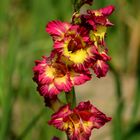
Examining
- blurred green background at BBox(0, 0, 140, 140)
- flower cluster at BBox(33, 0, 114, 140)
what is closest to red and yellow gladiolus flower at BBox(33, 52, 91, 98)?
flower cluster at BBox(33, 0, 114, 140)

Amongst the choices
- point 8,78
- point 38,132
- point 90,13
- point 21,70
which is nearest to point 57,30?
point 90,13

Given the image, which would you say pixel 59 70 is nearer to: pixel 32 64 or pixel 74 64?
pixel 74 64

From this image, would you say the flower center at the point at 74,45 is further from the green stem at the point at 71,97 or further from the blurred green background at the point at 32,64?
the blurred green background at the point at 32,64

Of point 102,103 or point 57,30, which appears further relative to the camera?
point 102,103

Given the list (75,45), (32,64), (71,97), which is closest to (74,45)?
(75,45)

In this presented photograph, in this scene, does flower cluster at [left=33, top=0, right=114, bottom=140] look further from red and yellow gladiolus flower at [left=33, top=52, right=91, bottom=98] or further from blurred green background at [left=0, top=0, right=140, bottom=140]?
blurred green background at [left=0, top=0, right=140, bottom=140]

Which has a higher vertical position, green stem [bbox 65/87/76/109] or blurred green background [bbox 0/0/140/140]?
green stem [bbox 65/87/76/109]

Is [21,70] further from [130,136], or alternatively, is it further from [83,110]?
[83,110]
